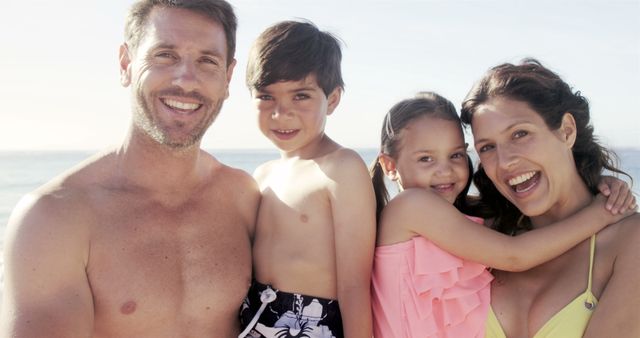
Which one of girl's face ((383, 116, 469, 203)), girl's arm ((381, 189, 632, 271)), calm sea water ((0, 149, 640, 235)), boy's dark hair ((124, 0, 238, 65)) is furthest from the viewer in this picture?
calm sea water ((0, 149, 640, 235))

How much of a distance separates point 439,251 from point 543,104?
3.35 ft

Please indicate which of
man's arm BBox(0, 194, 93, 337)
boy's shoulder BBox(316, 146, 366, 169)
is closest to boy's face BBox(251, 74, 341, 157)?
boy's shoulder BBox(316, 146, 366, 169)

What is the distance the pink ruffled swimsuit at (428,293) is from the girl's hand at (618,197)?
78 cm

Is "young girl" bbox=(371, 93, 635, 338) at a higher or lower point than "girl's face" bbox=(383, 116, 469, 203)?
lower

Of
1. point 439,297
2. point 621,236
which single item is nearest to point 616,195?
point 621,236

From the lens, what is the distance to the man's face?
3.53 m

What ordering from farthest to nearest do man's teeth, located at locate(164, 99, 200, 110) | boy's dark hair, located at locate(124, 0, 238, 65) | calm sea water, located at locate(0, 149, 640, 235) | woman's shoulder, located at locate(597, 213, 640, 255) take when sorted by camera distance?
calm sea water, located at locate(0, 149, 640, 235), boy's dark hair, located at locate(124, 0, 238, 65), man's teeth, located at locate(164, 99, 200, 110), woman's shoulder, located at locate(597, 213, 640, 255)

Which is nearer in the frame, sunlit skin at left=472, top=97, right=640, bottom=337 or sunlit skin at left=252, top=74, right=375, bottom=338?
sunlit skin at left=472, top=97, right=640, bottom=337

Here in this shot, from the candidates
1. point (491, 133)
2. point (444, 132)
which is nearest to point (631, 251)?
point (491, 133)

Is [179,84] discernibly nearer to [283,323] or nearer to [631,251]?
[283,323]

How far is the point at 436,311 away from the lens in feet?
11.6

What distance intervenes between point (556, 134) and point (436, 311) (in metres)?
1.22

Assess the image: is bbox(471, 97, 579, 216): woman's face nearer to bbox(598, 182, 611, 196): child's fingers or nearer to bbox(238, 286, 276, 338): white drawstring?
bbox(598, 182, 611, 196): child's fingers

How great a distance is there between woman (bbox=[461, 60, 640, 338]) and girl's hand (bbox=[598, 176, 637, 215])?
0.22 ft
